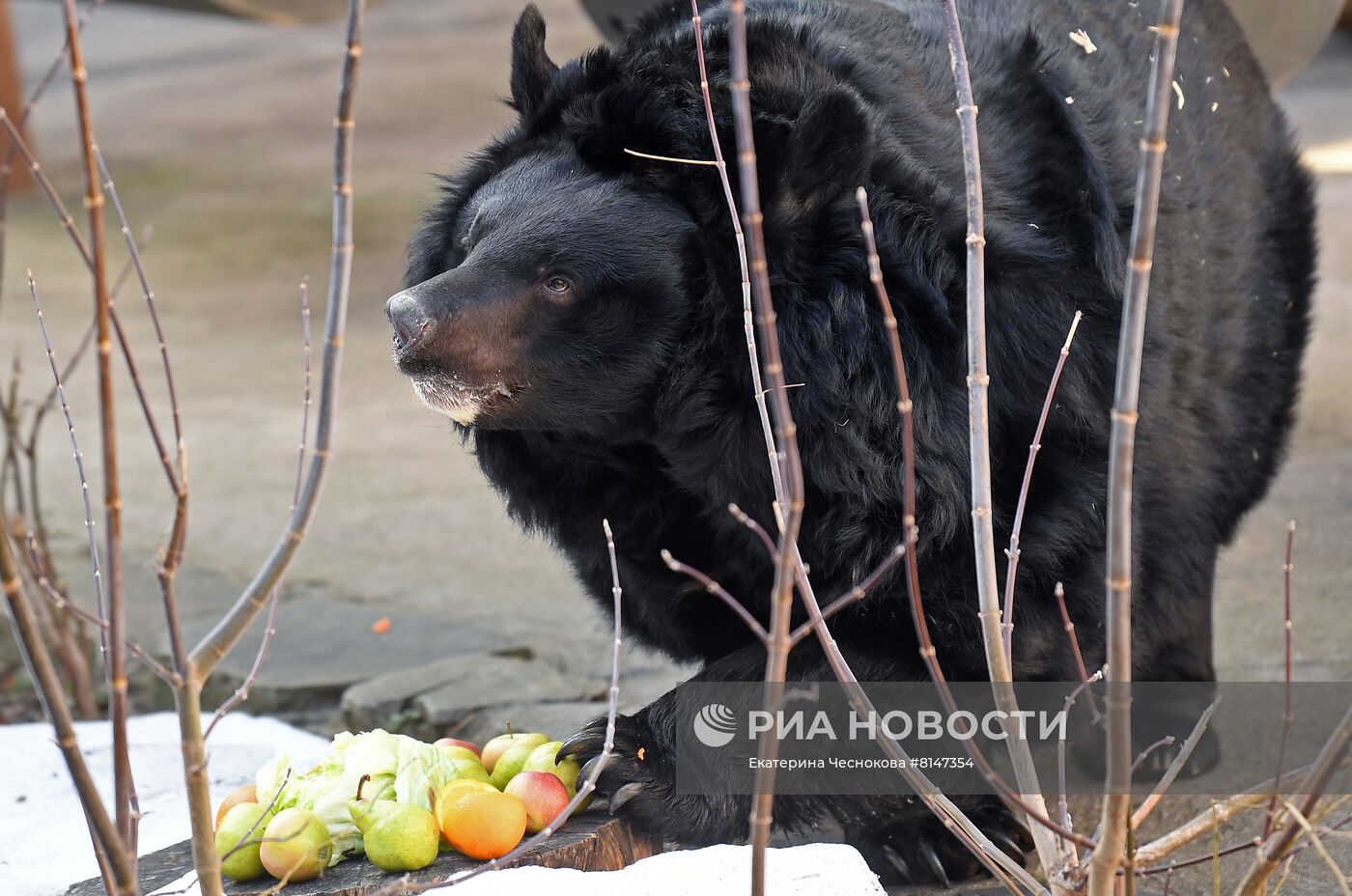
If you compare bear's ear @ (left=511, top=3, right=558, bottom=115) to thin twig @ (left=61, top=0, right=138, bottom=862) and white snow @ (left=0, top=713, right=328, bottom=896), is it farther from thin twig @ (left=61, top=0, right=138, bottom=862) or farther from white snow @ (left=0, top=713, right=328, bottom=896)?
white snow @ (left=0, top=713, right=328, bottom=896)

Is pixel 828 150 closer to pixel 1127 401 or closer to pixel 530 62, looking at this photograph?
pixel 530 62

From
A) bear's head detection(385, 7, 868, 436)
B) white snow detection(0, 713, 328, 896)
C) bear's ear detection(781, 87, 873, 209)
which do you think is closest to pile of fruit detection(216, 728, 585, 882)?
white snow detection(0, 713, 328, 896)

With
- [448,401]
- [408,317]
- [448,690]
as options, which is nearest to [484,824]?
[448,401]

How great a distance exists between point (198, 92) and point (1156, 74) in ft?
44.6

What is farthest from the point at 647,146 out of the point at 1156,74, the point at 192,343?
the point at 192,343

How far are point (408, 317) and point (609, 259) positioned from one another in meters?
0.34

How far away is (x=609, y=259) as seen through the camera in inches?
94.4

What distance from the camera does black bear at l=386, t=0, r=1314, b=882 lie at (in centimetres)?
230

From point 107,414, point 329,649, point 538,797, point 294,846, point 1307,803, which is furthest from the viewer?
point 329,649

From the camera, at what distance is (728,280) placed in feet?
7.70

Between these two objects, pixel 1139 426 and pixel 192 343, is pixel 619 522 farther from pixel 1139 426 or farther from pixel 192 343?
pixel 192 343

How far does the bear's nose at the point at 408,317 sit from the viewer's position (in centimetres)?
229

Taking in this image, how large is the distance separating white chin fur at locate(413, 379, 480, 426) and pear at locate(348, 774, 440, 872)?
62cm

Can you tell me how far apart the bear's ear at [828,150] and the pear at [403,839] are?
1.07 meters
